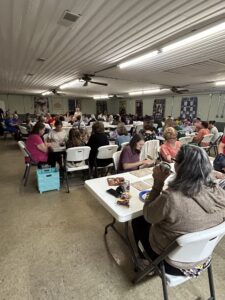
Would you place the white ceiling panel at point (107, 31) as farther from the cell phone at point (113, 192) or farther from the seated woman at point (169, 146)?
the cell phone at point (113, 192)

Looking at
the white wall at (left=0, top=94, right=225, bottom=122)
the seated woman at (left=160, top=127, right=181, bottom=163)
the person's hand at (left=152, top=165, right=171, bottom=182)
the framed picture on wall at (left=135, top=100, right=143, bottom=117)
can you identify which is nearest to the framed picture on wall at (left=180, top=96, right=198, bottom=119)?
the white wall at (left=0, top=94, right=225, bottom=122)

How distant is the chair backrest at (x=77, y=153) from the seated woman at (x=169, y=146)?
1.29m

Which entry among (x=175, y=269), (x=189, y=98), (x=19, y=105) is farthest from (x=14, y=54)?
(x=19, y=105)

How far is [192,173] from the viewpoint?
0.98 metres

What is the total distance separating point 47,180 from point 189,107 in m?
8.77

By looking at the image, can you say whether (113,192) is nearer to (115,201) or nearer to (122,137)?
(115,201)

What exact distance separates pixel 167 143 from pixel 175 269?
6.39ft

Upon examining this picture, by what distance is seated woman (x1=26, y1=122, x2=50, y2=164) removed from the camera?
3191 mm

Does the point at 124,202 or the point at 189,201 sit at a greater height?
the point at 189,201

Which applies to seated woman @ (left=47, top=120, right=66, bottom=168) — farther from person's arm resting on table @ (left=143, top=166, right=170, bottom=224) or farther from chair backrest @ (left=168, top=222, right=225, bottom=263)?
chair backrest @ (left=168, top=222, right=225, bottom=263)

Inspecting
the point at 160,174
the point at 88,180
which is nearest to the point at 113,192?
the point at 88,180

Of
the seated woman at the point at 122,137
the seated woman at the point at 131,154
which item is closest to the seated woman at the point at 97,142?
the seated woman at the point at 122,137

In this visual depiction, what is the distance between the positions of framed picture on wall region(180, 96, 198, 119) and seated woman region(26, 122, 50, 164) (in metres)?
8.35

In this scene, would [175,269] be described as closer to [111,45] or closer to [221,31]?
[221,31]
